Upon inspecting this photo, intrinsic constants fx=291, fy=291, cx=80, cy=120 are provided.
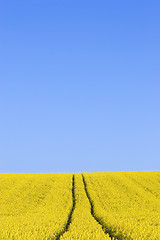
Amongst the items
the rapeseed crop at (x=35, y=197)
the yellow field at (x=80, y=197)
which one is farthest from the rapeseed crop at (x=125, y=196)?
the rapeseed crop at (x=35, y=197)

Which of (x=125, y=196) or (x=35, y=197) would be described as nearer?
(x=35, y=197)

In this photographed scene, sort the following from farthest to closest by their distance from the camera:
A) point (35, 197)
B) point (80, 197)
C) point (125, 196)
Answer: point (125, 196)
point (35, 197)
point (80, 197)

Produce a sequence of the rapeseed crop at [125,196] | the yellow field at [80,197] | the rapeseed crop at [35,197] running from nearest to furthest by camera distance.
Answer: the yellow field at [80,197] → the rapeseed crop at [125,196] → the rapeseed crop at [35,197]

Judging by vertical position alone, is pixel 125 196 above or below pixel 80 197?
below

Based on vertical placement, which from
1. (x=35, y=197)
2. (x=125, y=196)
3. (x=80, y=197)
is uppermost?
(x=35, y=197)

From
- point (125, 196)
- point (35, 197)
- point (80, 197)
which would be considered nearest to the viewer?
point (80, 197)

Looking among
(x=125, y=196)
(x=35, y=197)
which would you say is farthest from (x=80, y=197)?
(x=125, y=196)

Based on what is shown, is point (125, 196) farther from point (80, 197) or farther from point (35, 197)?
point (35, 197)

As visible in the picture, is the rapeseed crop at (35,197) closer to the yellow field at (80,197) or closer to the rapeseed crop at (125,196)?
the yellow field at (80,197)

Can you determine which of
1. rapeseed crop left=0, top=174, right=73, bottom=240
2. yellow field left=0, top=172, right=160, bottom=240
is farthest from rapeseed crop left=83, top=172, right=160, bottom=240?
rapeseed crop left=0, top=174, right=73, bottom=240

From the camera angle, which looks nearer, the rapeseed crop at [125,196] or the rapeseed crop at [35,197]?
the rapeseed crop at [125,196]

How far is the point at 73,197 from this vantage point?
47.2m

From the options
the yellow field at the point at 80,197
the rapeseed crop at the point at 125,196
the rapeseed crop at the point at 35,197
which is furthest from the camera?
the rapeseed crop at the point at 35,197

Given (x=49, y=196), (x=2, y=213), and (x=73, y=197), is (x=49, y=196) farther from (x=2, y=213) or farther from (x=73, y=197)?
(x=2, y=213)
